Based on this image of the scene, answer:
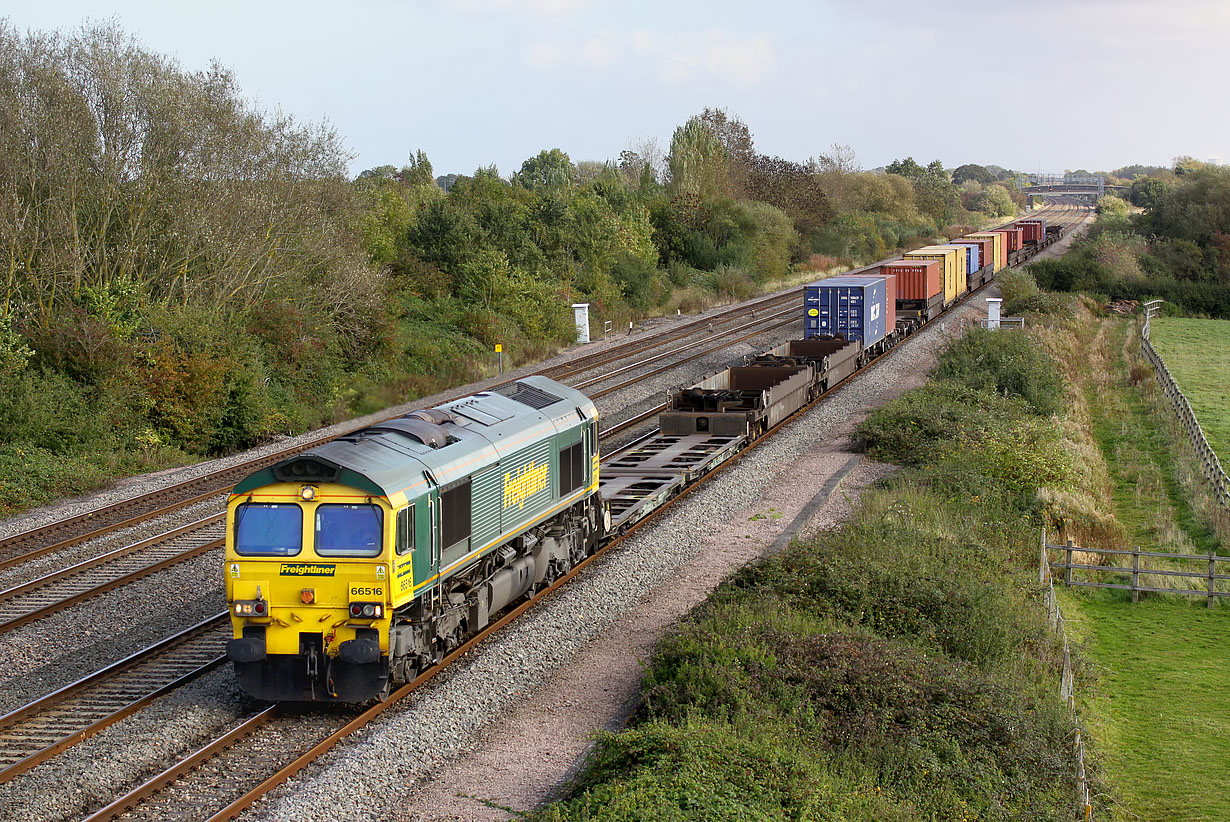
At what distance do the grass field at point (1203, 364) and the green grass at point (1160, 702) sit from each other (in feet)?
44.4

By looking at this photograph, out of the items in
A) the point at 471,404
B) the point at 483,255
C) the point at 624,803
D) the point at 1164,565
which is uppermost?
the point at 483,255

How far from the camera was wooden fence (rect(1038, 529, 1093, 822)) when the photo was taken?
417 inches

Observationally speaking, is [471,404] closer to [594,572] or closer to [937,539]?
[594,572]

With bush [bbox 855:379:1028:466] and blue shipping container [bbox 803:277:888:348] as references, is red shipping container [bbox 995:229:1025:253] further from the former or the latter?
bush [bbox 855:379:1028:466]

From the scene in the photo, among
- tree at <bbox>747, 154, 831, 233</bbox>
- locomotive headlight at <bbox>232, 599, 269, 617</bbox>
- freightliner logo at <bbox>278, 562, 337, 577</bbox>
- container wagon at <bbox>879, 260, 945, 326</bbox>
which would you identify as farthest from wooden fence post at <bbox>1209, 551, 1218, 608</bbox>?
tree at <bbox>747, 154, 831, 233</bbox>

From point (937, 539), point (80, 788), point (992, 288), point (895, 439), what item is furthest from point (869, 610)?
point (992, 288)

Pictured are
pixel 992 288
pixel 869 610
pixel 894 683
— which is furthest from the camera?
pixel 992 288

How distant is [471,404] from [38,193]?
55.7 feet

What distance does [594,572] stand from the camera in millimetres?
17250

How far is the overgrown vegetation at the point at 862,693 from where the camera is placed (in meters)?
9.14

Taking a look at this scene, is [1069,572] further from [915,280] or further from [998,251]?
[998,251]

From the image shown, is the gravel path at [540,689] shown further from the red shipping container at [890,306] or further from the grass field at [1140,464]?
the red shipping container at [890,306]

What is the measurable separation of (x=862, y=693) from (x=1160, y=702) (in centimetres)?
640

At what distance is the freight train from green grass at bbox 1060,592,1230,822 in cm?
778
